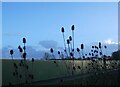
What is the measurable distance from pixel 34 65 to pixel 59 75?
5.95 ft

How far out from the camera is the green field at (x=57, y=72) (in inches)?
416

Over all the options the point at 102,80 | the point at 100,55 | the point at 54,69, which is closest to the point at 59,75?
the point at 54,69

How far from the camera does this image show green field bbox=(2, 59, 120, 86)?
10.6 metres

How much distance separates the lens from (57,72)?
14.1m

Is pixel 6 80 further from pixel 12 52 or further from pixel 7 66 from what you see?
pixel 12 52

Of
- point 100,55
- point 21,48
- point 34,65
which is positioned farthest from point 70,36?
point 34,65

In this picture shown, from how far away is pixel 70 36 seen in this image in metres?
7.56

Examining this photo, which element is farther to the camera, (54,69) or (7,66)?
(54,69)

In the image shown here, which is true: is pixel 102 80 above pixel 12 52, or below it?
below

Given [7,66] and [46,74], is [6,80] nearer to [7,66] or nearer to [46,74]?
[7,66]

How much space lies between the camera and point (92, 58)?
11328mm

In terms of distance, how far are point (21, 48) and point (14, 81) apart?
3.41 meters

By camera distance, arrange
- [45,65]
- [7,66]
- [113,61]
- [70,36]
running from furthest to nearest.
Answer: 1. [113,61]
2. [45,65]
3. [7,66]
4. [70,36]

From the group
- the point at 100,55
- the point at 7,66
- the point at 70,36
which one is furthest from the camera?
the point at 7,66
